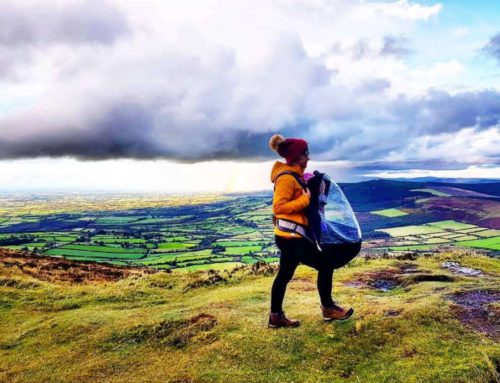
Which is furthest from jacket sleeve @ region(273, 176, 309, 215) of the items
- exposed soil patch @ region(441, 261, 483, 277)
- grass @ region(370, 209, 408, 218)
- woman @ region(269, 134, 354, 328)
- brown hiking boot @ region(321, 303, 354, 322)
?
grass @ region(370, 209, 408, 218)

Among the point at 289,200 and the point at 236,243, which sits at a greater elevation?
the point at 289,200

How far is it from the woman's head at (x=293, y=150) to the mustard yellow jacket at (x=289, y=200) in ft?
0.43

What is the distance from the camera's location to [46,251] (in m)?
71.2

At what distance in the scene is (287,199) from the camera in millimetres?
7711

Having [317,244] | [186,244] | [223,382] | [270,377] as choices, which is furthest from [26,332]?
[186,244]

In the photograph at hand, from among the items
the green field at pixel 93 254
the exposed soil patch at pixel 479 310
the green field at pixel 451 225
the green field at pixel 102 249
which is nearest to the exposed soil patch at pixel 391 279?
the exposed soil patch at pixel 479 310

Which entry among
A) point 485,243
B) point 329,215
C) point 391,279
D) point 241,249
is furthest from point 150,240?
point 329,215

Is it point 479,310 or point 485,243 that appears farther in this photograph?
point 485,243

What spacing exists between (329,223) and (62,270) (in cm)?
1466

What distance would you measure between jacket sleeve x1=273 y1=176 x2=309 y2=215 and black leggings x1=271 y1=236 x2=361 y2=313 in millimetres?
647

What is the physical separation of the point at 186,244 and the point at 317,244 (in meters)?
84.1

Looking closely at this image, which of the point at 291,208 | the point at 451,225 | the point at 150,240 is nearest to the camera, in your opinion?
the point at 291,208

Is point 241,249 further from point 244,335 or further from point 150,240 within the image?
point 244,335

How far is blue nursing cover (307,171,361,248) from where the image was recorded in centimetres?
791
